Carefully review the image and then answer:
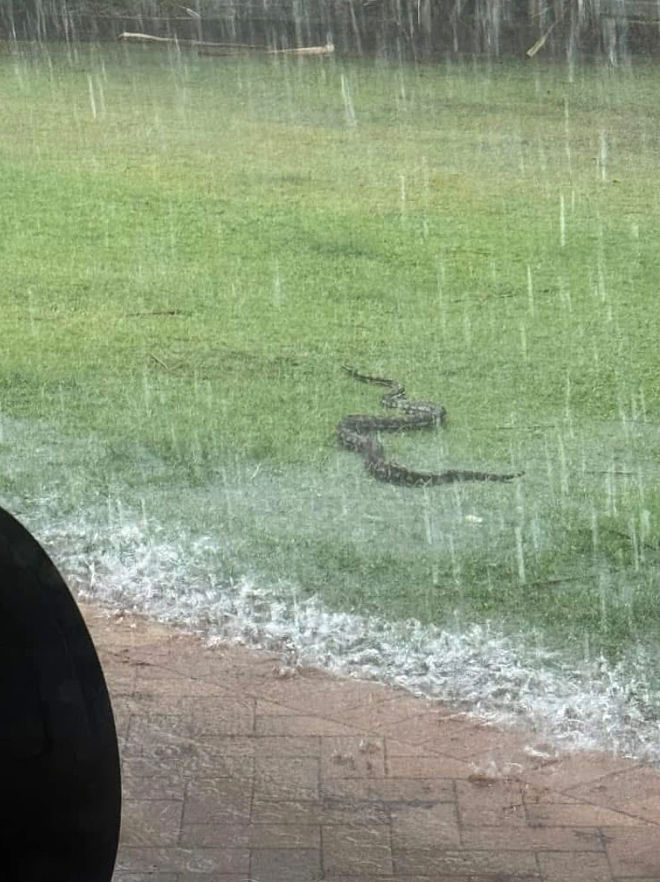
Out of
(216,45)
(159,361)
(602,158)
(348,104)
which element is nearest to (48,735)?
(159,361)

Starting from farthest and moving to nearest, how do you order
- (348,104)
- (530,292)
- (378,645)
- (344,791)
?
1. (348,104)
2. (530,292)
3. (378,645)
4. (344,791)

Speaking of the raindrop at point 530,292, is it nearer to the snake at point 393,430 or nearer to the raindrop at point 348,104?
the snake at point 393,430

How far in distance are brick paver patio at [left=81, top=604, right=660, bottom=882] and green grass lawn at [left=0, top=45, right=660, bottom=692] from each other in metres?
0.79

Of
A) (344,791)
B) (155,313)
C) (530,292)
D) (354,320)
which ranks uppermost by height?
(344,791)

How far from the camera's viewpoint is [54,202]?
444 inches

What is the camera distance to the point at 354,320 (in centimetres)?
891

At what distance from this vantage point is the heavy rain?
16.7ft

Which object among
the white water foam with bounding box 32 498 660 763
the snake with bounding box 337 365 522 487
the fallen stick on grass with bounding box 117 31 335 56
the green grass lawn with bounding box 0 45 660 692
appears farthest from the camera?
the fallen stick on grass with bounding box 117 31 335 56

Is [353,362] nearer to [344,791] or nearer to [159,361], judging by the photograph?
[159,361]

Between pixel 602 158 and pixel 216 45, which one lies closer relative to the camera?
pixel 602 158

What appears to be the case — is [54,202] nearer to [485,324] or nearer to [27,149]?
[27,149]

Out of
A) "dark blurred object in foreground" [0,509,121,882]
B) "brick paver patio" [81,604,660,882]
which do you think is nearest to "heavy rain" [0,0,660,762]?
"brick paver patio" [81,604,660,882]

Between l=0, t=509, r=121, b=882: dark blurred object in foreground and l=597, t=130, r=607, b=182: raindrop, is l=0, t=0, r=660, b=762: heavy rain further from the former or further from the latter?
l=0, t=509, r=121, b=882: dark blurred object in foreground

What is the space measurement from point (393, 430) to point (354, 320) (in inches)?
77.2
